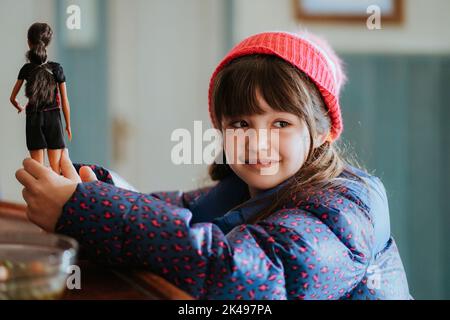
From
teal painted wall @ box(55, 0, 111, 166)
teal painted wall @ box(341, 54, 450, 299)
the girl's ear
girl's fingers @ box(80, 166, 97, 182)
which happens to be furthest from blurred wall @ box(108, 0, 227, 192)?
girl's fingers @ box(80, 166, 97, 182)

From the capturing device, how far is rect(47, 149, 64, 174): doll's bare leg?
1.96 feet

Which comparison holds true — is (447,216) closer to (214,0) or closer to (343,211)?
(214,0)

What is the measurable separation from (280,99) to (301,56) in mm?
A: 60

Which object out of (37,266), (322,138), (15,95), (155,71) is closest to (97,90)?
(155,71)

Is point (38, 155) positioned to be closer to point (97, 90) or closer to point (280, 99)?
point (280, 99)

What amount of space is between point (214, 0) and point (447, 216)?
97cm

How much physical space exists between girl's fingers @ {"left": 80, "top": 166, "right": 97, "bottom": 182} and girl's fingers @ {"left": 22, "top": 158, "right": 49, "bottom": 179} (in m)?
0.06

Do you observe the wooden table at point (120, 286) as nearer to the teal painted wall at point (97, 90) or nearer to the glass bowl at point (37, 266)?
the glass bowl at point (37, 266)

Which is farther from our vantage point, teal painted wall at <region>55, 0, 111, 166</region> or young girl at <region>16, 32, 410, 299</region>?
teal painted wall at <region>55, 0, 111, 166</region>

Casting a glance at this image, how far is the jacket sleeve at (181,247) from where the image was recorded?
556 millimetres

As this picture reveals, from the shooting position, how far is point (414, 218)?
6.75 feet

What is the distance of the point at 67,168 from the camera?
0.61 m

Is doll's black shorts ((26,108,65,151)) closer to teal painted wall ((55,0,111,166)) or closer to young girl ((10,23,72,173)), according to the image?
young girl ((10,23,72,173))
